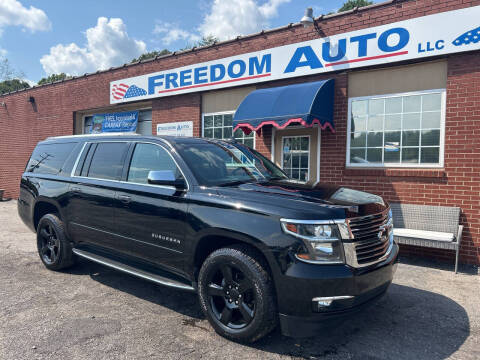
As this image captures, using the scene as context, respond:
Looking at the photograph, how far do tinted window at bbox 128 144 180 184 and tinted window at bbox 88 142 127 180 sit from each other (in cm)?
22

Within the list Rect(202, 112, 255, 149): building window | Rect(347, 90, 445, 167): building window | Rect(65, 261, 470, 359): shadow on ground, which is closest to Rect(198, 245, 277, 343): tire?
Rect(65, 261, 470, 359): shadow on ground

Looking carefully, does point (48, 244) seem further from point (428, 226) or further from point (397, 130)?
point (397, 130)

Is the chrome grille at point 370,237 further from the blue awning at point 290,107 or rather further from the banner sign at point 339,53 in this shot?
the banner sign at point 339,53

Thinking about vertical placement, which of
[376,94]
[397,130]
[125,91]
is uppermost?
[125,91]

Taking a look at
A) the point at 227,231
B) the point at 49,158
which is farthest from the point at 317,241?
the point at 49,158

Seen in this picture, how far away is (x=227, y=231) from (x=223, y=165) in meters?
0.99

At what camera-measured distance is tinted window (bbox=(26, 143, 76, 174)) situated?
5159 mm

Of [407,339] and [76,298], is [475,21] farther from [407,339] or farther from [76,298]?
[76,298]

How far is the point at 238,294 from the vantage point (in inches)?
122

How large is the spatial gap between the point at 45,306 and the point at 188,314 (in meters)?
1.62

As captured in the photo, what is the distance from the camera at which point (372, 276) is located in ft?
9.77

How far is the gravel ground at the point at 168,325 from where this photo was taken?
9.91 feet

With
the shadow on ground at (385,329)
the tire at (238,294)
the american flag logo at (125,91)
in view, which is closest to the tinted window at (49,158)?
the shadow on ground at (385,329)

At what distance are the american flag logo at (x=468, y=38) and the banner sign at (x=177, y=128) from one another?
6643mm
